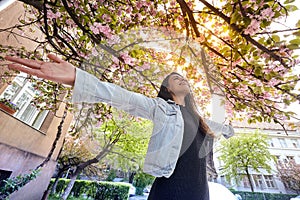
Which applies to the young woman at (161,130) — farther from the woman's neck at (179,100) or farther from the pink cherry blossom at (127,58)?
the pink cherry blossom at (127,58)

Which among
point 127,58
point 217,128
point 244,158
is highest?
A: point 244,158

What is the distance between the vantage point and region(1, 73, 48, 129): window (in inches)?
156

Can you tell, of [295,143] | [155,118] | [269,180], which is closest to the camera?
[155,118]

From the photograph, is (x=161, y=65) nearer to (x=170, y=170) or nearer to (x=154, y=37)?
(x=154, y=37)

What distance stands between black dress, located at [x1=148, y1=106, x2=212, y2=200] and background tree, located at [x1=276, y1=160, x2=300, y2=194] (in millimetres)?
19306

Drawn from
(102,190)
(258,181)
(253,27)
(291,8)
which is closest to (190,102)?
(253,27)

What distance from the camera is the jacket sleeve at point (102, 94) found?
58cm

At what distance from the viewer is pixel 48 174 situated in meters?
5.56

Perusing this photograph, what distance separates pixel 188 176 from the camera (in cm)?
85

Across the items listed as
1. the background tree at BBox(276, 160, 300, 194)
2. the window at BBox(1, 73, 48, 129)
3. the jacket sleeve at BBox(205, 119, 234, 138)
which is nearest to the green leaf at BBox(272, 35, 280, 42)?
the jacket sleeve at BBox(205, 119, 234, 138)

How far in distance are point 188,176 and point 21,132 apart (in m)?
4.91

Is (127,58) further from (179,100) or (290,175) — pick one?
(290,175)

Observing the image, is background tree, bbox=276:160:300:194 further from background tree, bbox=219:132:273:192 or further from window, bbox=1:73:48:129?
window, bbox=1:73:48:129

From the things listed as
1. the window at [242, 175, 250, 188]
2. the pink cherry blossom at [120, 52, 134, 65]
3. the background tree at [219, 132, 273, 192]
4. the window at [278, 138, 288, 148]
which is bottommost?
the pink cherry blossom at [120, 52, 134, 65]
